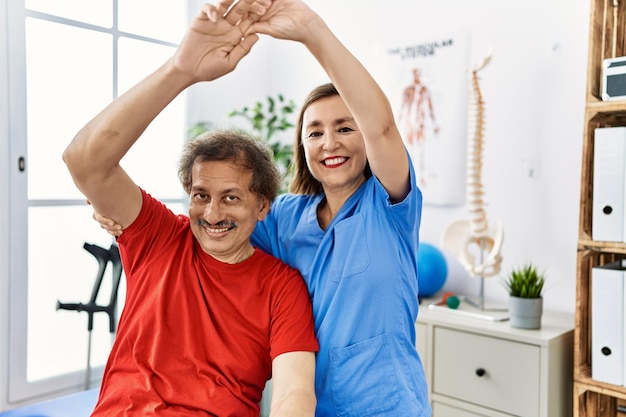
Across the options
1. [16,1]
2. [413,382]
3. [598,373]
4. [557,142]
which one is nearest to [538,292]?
[598,373]

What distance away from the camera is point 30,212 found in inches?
105

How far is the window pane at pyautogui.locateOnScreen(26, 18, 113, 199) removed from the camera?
2678mm

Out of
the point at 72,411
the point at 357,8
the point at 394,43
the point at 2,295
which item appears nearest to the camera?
the point at 72,411

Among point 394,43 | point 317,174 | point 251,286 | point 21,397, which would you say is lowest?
point 21,397

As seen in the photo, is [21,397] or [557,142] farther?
[21,397]

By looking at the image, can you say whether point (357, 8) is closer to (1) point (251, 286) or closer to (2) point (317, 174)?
(2) point (317, 174)

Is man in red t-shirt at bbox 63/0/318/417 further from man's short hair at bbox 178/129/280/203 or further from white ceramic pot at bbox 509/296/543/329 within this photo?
white ceramic pot at bbox 509/296/543/329

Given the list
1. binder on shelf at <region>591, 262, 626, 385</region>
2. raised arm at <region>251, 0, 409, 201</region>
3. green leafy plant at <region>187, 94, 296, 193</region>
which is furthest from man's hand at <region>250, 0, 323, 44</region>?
green leafy plant at <region>187, 94, 296, 193</region>

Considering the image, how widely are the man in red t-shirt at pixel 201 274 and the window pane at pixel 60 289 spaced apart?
1.62 meters

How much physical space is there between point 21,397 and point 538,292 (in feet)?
7.23

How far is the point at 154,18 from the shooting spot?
319 centimetres

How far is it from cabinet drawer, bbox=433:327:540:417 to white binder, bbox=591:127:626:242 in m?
0.45

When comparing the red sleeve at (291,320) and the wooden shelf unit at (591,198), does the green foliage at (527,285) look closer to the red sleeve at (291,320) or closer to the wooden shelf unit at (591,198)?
the wooden shelf unit at (591,198)

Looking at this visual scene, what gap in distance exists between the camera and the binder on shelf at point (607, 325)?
6.17 ft
